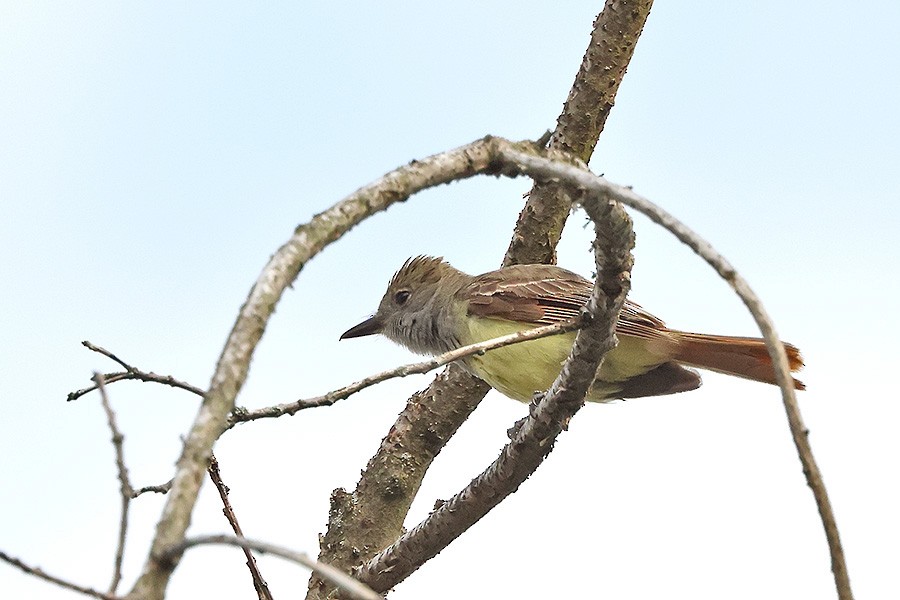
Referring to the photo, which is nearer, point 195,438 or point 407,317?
point 195,438

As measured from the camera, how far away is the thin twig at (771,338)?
79.1 inches

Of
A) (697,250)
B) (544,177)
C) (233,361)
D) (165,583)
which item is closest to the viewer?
(165,583)

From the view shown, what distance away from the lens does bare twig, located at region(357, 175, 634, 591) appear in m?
4.08

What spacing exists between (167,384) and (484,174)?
1271 mm

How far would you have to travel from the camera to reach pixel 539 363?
237 inches

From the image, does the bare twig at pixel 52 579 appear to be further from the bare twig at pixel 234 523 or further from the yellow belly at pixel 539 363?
the yellow belly at pixel 539 363

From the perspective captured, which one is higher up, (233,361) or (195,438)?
(233,361)

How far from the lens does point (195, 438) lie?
1.72 metres

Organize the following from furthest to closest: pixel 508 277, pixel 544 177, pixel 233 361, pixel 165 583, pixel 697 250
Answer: pixel 508 277
pixel 544 177
pixel 697 250
pixel 233 361
pixel 165 583

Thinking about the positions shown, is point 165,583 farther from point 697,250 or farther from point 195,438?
point 697,250

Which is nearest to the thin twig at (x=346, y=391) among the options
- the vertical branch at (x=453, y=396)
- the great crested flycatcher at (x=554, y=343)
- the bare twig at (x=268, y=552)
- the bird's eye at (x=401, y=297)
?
the bare twig at (x=268, y=552)

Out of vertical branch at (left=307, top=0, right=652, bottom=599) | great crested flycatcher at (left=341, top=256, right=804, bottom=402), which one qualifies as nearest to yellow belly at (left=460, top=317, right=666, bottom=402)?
great crested flycatcher at (left=341, top=256, right=804, bottom=402)

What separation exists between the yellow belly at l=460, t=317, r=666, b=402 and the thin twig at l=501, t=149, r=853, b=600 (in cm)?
356

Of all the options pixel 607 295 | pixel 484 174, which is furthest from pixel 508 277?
pixel 484 174
